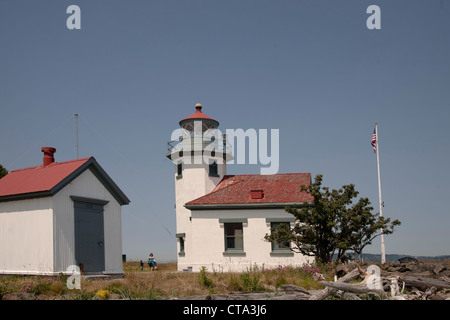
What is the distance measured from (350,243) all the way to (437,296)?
25.0 ft

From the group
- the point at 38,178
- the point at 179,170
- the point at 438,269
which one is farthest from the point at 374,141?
the point at 38,178

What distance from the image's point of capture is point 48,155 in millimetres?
20391

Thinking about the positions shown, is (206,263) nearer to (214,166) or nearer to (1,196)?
(214,166)

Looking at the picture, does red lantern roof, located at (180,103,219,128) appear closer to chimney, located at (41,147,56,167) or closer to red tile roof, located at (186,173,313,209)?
red tile roof, located at (186,173,313,209)

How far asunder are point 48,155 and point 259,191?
1067 cm

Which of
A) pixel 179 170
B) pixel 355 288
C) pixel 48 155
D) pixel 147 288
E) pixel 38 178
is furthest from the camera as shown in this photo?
pixel 179 170

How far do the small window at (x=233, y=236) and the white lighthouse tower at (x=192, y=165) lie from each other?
3086 mm

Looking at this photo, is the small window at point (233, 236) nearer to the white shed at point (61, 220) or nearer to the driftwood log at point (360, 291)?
the white shed at point (61, 220)

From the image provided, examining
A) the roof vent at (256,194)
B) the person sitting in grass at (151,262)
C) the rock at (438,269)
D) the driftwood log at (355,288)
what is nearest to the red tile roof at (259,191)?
the roof vent at (256,194)

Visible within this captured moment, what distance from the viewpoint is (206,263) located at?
25.2 meters

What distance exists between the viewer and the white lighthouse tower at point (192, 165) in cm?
2803

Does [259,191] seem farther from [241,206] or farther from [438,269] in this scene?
[438,269]

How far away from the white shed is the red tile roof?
23.1 feet
